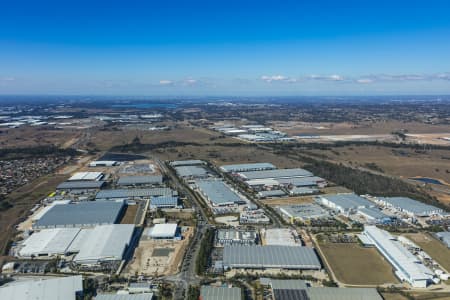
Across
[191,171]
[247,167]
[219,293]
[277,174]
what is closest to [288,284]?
[219,293]

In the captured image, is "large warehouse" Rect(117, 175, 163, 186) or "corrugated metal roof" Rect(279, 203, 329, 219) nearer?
"corrugated metal roof" Rect(279, 203, 329, 219)

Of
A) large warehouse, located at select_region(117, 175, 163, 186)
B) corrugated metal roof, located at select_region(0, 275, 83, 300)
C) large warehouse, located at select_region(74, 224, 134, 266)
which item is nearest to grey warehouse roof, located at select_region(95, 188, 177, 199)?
large warehouse, located at select_region(117, 175, 163, 186)

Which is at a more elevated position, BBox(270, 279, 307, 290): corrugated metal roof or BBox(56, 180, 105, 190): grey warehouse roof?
BBox(56, 180, 105, 190): grey warehouse roof

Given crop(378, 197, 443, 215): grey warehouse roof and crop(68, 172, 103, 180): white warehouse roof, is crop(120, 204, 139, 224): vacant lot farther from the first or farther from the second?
crop(378, 197, 443, 215): grey warehouse roof

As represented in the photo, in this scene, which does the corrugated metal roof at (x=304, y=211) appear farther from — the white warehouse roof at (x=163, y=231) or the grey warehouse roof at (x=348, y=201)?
the white warehouse roof at (x=163, y=231)

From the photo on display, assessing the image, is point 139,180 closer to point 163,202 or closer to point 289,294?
point 163,202

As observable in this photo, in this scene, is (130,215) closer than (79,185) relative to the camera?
Yes

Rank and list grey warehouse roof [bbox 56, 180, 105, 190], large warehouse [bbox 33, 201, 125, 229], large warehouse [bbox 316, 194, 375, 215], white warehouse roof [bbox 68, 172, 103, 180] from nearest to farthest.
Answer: large warehouse [bbox 33, 201, 125, 229] < large warehouse [bbox 316, 194, 375, 215] < grey warehouse roof [bbox 56, 180, 105, 190] < white warehouse roof [bbox 68, 172, 103, 180]
